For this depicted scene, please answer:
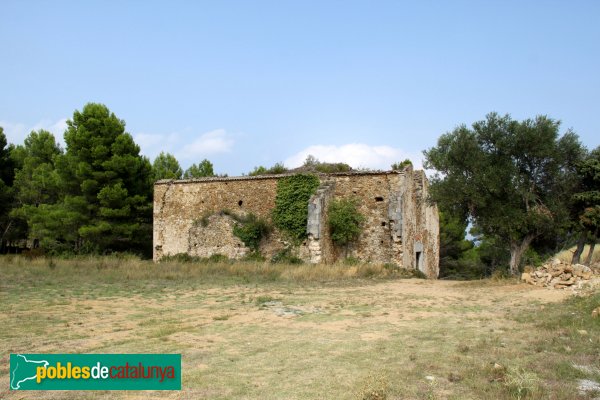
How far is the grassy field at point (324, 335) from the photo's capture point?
4.82 metres

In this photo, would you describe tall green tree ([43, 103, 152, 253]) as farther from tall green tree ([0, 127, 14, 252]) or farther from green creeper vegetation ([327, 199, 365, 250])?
green creeper vegetation ([327, 199, 365, 250])

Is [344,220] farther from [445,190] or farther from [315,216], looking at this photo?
[445,190]

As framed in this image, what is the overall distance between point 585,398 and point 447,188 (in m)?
12.3

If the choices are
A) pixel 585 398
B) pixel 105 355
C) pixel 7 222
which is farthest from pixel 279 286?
pixel 7 222

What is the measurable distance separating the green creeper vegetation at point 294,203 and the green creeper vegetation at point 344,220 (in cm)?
110

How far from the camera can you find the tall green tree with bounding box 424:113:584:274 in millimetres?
15273

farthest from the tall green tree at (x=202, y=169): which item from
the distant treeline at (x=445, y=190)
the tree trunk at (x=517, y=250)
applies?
the tree trunk at (x=517, y=250)

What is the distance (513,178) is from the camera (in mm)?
15445

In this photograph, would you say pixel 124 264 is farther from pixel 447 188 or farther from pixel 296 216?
pixel 447 188

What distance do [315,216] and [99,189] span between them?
13.8 m

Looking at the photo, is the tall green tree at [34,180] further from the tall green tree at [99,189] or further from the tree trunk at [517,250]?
the tree trunk at [517,250]

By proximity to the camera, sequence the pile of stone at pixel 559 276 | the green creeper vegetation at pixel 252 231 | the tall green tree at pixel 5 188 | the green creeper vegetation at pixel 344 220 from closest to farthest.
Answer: the pile of stone at pixel 559 276 < the green creeper vegetation at pixel 344 220 < the green creeper vegetation at pixel 252 231 < the tall green tree at pixel 5 188

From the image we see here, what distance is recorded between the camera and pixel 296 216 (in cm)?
2108

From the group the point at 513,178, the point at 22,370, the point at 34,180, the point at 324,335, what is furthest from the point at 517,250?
the point at 34,180
